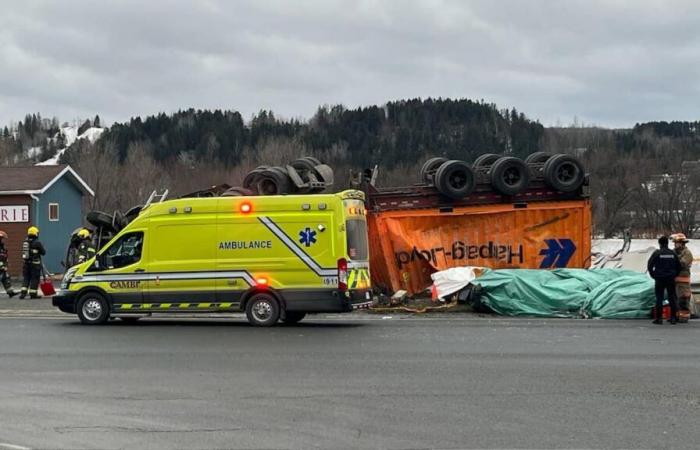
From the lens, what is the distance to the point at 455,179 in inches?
837

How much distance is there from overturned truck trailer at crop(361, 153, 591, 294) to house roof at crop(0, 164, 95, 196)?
677 inches

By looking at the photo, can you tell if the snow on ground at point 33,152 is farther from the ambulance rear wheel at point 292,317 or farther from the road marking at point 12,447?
the road marking at point 12,447

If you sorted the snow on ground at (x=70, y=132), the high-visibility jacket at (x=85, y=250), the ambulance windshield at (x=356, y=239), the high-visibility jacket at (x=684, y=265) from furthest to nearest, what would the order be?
the snow on ground at (x=70, y=132) → the high-visibility jacket at (x=85, y=250) → the high-visibility jacket at (x=684, y=265) → the ambulance windshield at (x=356, y=239)

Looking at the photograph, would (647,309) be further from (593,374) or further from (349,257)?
(593,374)

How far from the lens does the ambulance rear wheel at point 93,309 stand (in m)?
16.5

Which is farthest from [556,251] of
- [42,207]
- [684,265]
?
[42,207]

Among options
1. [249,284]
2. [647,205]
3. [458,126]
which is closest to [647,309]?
[249,284]

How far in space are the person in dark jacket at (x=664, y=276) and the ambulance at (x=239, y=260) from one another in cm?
543

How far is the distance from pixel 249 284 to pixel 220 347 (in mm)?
2876

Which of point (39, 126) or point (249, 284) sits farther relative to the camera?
point (39, 126)

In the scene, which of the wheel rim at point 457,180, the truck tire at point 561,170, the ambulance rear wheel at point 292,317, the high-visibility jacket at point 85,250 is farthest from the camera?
the truck tire at point 561,170

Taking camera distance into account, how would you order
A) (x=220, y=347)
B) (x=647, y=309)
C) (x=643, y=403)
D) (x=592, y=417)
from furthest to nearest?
(x=647, y=309)
(x=220, y=347)
(x=643, y=403)
(x=592, y=417)

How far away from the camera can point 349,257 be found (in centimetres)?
1568

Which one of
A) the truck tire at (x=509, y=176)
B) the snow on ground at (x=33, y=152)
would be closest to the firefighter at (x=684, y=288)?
the truck tire at (x=509, y=176)
